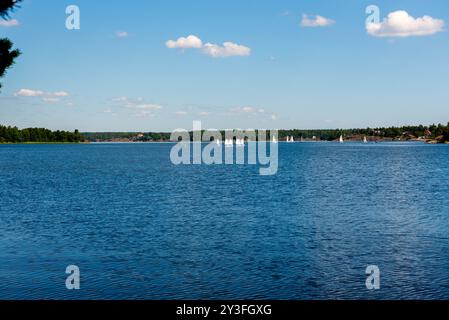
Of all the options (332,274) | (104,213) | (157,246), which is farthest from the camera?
(104,213)

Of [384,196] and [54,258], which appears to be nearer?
[54,258]

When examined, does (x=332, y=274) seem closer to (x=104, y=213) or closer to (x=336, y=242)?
(x=336, y=242)

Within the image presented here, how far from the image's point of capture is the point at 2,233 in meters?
39.8

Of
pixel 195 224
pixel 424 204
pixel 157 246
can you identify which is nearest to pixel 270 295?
pixel 157 246

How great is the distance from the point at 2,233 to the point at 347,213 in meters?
32.3

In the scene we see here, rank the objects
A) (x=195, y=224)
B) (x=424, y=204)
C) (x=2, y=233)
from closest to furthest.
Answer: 1. (x=2, y=233)
2. (x=195, y=224)
3. (x=424, y=204)

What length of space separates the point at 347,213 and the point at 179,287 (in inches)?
1163

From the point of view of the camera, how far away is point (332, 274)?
27.8 meters

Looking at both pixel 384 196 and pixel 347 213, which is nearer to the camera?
pixel 347 213
